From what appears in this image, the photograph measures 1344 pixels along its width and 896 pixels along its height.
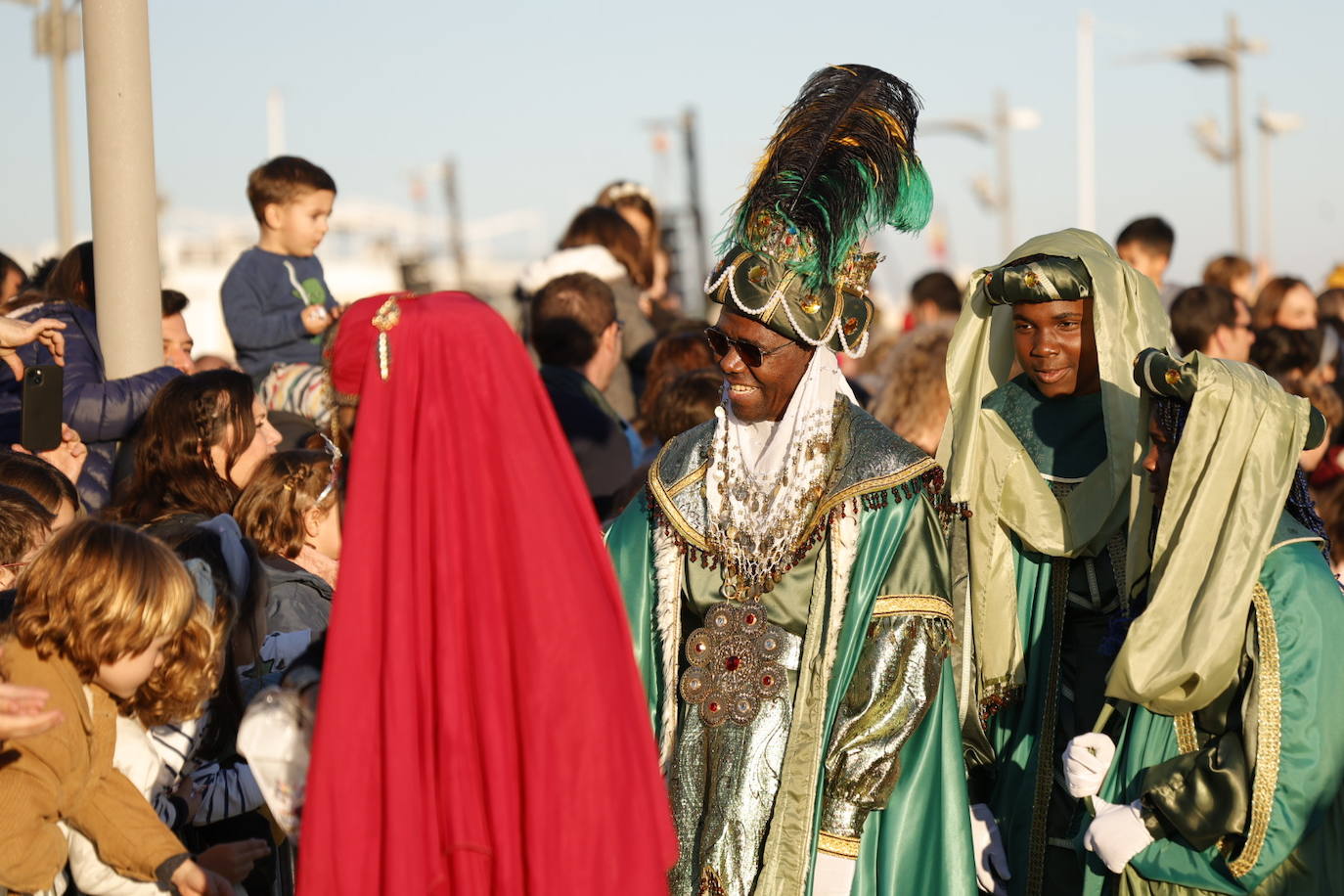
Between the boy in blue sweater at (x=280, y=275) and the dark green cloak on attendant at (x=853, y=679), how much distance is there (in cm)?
321

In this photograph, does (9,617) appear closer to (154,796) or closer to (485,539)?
(154,796)

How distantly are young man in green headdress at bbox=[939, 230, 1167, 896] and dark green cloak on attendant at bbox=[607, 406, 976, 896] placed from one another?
1.50 feet

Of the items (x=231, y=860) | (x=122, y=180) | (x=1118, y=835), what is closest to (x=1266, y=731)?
(x=1118, y=835)

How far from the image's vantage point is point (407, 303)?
2811mm

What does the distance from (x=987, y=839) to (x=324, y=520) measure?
207 cm

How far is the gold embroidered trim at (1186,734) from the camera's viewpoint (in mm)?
3676

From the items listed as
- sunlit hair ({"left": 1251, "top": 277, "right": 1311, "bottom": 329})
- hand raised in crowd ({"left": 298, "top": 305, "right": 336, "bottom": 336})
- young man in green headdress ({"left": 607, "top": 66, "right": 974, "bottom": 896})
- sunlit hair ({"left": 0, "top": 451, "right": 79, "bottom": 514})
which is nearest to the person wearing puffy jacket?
sunlit hair ({"left": 0, "top": 451, "right": 79, "bottom": 514})

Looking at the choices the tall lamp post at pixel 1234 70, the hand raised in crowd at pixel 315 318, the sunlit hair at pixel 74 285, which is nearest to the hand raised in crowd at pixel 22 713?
the sunlit hair at pixel 74 285

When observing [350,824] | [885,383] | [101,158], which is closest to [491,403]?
[350,824]

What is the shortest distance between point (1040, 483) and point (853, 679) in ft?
2.96

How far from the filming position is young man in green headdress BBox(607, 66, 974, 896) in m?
3.51

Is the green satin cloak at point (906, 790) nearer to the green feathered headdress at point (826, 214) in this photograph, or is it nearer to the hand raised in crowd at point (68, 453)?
the green feathered headdress at point (826, 214)

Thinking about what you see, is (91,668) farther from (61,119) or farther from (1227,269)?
(61,119)

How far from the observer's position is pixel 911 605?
11.6 feet
